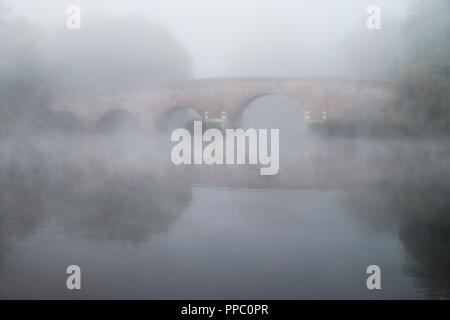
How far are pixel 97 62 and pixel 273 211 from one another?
13.4 m

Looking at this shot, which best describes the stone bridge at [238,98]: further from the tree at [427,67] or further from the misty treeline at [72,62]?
the tree at [427,67]

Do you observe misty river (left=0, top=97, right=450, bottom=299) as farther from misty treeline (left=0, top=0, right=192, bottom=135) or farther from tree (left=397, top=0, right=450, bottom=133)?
misty treeline (left=0, top=0, right=192, bottom=135)

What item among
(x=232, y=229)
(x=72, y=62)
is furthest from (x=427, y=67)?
(x=72, y=62)

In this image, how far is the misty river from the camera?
469cm

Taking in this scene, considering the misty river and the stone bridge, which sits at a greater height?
the stone bridge

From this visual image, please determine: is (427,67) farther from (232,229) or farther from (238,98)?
(232,229)

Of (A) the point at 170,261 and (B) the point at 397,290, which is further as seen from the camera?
(A) the point at 170,261

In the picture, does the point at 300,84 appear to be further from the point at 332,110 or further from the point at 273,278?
the point at 273,278

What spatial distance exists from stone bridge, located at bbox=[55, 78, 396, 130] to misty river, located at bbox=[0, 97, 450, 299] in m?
2.55

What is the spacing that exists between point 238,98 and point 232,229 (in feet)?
33.9

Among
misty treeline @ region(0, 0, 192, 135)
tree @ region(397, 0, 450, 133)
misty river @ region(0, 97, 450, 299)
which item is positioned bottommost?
misty river @ region(0, 97, 450, 299)

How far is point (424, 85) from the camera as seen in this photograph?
11.3m

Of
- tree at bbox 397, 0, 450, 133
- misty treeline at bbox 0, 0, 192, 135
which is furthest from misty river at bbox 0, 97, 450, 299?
misty treeline at bbox 0, 0, 192, 135
